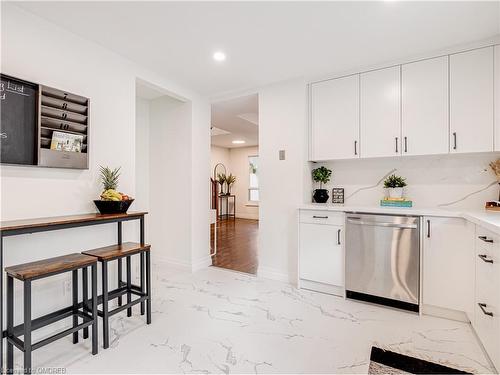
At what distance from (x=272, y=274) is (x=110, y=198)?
2.11 metres

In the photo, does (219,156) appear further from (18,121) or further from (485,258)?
(485,258)

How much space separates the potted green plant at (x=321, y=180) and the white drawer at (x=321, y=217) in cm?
40

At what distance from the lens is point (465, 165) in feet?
8.92

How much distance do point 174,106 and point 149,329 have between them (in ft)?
9.29

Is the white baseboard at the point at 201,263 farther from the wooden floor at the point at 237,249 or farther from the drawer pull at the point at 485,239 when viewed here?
the drawer pull at the point at 485,239

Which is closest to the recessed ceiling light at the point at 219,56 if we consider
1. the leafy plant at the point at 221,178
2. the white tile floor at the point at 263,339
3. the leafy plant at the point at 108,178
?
the leafy plant at the point at 108,178

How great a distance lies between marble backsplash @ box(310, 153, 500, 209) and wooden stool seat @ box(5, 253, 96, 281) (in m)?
2.65

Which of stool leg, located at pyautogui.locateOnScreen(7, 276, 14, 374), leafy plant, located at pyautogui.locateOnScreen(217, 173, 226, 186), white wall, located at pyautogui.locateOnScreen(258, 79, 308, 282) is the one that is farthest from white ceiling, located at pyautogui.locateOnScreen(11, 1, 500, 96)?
leafy plant, located at pyautogui.locateOnScreen(217, 173, 226, 186)

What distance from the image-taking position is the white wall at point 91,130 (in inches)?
75.3

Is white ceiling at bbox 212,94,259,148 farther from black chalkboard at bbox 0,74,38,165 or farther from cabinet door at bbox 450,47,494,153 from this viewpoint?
black chalkboard at bbox 0,74,38,165

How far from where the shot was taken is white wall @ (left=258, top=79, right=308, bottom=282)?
325cm

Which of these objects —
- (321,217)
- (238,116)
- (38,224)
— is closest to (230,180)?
(238,116)

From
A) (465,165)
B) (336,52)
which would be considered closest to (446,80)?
(465,165)

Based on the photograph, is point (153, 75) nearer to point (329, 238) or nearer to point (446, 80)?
point (329, 238)
